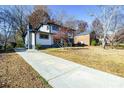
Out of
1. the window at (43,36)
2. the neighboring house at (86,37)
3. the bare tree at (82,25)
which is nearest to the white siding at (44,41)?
the window at (43,36)

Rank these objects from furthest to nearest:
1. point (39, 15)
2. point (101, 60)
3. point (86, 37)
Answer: point (86, 37) < point (39, 15) < point (101, 60)

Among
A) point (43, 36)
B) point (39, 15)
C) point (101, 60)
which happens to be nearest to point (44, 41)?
point (43, 36)

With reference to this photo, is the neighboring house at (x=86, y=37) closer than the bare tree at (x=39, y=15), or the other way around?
the bare tree at (x=39, y=15)

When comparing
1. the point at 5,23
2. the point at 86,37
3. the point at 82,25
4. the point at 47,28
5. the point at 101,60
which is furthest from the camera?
the point at 82,25

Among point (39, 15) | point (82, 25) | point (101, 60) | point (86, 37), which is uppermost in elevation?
point (39, 15)

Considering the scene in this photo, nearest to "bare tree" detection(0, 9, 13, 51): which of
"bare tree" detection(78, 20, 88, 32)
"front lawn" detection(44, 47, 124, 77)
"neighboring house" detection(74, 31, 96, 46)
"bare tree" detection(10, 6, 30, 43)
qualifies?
"bare tree" detection(10, 6, 30, 43)

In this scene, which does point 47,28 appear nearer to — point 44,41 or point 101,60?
point 44,41

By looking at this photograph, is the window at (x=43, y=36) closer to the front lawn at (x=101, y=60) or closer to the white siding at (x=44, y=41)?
the white siding at (x=44, y=41)

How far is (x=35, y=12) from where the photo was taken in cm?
3966

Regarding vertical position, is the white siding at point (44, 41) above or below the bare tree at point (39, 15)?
below

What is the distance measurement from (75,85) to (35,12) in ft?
116

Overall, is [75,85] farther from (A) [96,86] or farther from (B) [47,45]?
(B) [47,45]

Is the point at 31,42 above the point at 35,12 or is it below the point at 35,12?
below
